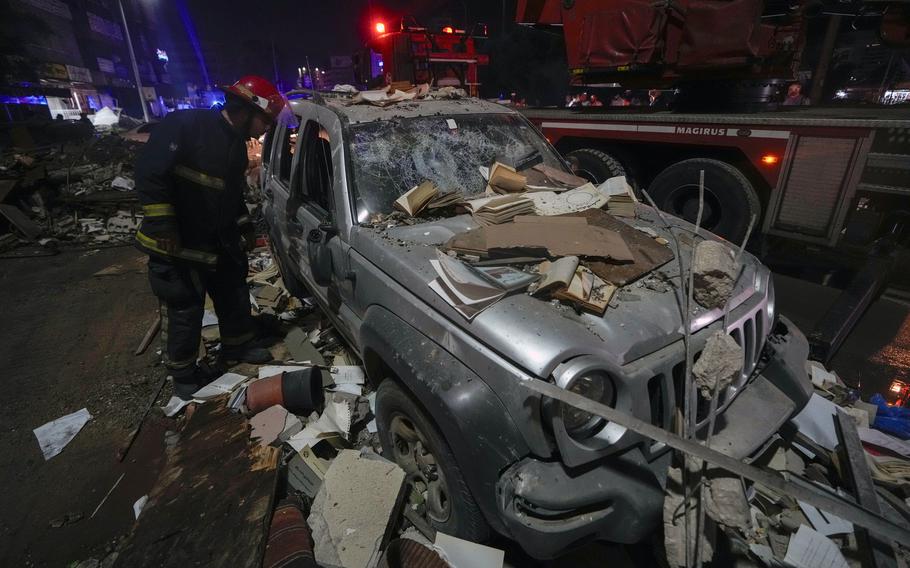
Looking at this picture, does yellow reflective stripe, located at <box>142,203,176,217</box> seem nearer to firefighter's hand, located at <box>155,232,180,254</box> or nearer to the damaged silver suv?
firefighter's hand, located at <box>155,232,180,254</box>

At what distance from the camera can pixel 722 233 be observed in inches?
182

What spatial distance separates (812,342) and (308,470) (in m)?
3.73

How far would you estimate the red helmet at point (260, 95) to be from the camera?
9.76ft

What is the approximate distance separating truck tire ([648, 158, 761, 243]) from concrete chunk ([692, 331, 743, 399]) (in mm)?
3326

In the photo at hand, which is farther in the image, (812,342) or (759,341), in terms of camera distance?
(812,342)

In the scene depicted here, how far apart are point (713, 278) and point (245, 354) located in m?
3.55

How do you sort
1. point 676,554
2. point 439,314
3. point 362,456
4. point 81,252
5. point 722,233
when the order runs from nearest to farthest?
point 676,554, point 439,314, point 362,456, point 722,233, point 81,252

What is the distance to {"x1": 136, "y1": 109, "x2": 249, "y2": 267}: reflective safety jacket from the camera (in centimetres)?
277

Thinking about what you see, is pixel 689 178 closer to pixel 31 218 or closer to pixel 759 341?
pixel 759 341

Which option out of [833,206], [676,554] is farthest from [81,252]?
[833,206]

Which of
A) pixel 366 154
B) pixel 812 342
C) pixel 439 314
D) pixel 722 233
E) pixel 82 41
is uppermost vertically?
pixel 82 41

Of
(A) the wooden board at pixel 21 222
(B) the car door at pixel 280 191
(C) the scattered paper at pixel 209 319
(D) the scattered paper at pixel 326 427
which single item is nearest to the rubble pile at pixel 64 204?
(A) the wooden board at pixel 21 222

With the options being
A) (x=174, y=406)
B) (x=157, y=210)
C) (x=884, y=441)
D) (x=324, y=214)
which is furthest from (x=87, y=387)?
(x=884, y=441)

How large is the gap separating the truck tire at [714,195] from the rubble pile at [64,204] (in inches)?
338
